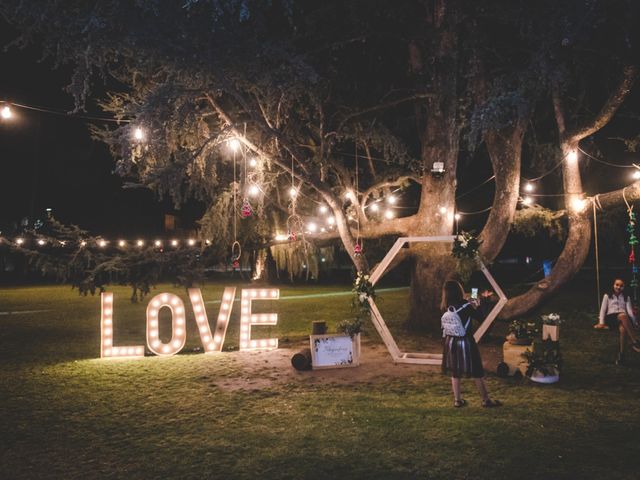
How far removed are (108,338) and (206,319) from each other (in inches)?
76.1

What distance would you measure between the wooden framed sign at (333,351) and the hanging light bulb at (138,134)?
16.2 ft

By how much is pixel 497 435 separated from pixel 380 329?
176 inches

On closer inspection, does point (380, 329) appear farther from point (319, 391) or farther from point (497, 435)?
point (497, 435)

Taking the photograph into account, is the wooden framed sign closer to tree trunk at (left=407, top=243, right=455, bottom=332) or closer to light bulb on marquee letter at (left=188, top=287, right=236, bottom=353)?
Result: light bulb on marquee letter at (left=188, top=287, right=236, bottom=353)

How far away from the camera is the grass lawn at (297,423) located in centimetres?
510

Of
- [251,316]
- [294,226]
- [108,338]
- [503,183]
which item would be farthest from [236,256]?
[503,183]

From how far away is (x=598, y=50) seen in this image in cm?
1014

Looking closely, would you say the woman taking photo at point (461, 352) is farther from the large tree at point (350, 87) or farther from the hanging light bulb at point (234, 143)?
the hanging light bulb at point (234, 143)

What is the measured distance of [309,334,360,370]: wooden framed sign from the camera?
9.46 m

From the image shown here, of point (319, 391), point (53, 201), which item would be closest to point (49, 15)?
point (319, 391)

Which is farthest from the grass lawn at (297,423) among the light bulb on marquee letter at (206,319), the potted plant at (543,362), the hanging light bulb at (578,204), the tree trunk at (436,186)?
the tree trunk at (436,186)

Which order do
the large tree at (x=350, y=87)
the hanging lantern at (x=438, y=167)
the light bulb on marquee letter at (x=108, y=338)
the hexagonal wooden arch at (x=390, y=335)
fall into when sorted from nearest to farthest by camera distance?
the large tree at (x=350, y=87)
the hexagonal wooden arch at (x=390, y=335)
the light bulb on marquee letter at (x=108, y=338)
the hanging lantern at (x=438, y=167)

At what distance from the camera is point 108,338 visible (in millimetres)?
10477

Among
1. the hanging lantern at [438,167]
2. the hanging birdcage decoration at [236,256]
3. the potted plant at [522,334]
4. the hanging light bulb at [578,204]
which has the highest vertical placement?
the hanging lantern at [438,167]
